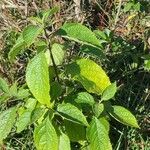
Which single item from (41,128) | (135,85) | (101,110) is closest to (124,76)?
(135,85)

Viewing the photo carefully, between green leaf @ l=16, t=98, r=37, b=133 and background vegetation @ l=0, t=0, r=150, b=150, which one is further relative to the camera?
background vegetation @ l=0, t=0, r=150, b=150

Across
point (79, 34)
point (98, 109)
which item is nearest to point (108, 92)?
point (98, 109)

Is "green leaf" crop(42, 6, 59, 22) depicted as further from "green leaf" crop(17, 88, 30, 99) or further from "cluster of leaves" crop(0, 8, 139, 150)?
"green leaf" crop(17, 88, 30, 99)

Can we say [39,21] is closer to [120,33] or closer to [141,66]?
[141,66]

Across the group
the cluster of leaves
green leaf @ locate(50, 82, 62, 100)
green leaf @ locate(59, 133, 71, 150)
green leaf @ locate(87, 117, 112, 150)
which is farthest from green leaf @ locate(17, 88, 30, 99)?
green leaf @ locate(87, 117, 112, 150)

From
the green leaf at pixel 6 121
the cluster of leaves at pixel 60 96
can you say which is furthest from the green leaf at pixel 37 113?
the green leaf at pixel 6 121

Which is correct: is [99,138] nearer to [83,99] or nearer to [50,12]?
[83,99]
